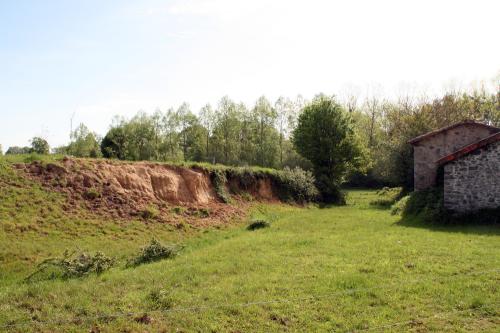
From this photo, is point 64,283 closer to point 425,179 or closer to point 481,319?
point 481,319

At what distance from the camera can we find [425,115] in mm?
38219

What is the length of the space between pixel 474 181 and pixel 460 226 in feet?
8.19

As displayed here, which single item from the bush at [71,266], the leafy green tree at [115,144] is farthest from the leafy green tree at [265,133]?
the bush at [71,266]

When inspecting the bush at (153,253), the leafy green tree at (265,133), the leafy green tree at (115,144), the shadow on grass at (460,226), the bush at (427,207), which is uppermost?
the leafy green tree at (265,133)

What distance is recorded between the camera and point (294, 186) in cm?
3191

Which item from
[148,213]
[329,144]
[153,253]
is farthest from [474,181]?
[329,144]

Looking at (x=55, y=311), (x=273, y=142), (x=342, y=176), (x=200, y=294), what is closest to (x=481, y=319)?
(x=200, y=294)

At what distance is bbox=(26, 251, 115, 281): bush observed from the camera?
11.3 metres

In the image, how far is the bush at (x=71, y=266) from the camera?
1130 cm

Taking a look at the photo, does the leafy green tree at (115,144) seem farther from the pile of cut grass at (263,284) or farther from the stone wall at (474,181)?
the stone wall at (474,181)

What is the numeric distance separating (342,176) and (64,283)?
2929 centimetres

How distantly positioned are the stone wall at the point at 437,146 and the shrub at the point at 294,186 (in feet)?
29.4

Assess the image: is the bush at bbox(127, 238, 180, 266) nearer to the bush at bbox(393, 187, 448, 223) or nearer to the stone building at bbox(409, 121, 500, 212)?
the bush at bbox(393, 187, 448, 223)

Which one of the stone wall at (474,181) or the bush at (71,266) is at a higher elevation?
the stone wall at (474,181)
